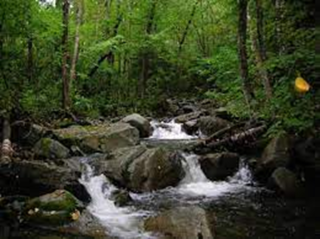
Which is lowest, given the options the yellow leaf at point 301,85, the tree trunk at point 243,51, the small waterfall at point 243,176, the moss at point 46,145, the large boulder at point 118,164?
the small waterfall at point 243,176

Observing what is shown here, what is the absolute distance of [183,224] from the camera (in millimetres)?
8617

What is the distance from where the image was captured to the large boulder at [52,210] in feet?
30.1

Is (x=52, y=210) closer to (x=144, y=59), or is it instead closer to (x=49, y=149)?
(x=49, y=149)

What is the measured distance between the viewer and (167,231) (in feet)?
28.1

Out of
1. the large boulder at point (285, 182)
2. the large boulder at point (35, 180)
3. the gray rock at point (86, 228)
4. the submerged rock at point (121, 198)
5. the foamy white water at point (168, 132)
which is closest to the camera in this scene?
the gray rock at point (86, 228)

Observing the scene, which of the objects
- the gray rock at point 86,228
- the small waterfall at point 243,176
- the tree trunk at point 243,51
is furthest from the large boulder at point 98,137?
the gray rock at point 86,228

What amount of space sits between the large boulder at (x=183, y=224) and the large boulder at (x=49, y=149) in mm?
5058

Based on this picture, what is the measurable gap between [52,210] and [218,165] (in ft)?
17.3

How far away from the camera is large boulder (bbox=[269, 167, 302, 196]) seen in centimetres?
1145

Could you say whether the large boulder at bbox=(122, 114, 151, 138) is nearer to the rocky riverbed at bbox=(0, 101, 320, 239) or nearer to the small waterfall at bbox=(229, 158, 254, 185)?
the rocky riverbed at bbox=(0, 101, 320, 239)

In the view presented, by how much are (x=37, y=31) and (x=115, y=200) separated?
8.81 m

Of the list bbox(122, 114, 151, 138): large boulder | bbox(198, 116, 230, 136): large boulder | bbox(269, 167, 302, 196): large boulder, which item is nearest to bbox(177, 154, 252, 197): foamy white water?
bbox(269, 167, 302, 196): large boulder

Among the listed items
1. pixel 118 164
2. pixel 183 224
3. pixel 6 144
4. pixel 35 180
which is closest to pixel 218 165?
pixel 118 164

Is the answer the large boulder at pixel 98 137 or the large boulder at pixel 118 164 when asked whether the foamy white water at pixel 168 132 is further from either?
the large boulder at pixel 118 164
